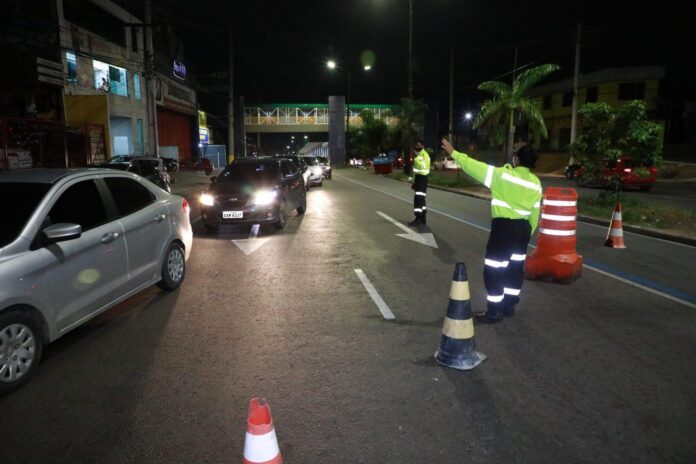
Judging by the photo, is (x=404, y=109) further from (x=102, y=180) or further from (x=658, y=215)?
(x=102, y=180)

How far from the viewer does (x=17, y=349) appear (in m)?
3.99

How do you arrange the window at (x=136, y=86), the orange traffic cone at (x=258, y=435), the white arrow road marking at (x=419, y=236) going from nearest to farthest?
1. the orange traffic cone at (x=258, y=435)
2. the white arrow road marking at (x=419, y=236)
3. the window at (x=136, y=86)

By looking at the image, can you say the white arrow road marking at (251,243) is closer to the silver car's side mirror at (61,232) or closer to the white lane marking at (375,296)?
the white lane marking at (375,296)

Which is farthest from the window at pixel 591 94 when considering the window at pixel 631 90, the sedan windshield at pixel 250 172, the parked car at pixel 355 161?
the sedan windshield at pixel 250 172

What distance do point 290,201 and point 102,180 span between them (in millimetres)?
7755

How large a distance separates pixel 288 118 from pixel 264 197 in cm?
5965

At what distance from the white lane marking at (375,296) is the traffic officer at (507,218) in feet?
3.28

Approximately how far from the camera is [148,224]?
19.6 ft

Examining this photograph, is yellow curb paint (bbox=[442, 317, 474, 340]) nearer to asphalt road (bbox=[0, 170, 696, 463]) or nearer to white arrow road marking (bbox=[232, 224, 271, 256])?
asphalt road (bbox=[0, 170, 696, 463])

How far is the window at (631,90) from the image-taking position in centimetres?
4553

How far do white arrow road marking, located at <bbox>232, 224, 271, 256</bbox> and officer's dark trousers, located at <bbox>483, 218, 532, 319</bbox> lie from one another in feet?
16.4

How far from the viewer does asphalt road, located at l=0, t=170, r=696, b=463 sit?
324 centimetres

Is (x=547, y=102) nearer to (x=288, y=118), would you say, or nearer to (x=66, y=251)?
(x=288, y=118)

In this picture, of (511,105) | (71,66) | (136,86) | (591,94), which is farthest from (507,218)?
(591,94)
